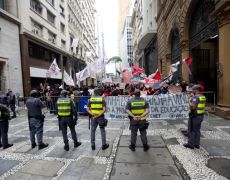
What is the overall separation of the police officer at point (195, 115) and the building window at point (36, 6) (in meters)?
22.3

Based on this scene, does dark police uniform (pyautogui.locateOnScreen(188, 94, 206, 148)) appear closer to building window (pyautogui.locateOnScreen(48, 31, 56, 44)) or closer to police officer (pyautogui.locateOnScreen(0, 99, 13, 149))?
police officer (pyautogui.locateOnScreen(0, 99, 13, 149))

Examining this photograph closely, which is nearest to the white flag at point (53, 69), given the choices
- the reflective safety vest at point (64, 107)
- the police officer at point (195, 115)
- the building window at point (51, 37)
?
the reflective safety vest at point (64, 107)

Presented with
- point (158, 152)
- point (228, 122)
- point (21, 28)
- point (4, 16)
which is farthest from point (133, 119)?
point (21, 28)

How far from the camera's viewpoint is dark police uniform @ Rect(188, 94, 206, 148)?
5.08 m

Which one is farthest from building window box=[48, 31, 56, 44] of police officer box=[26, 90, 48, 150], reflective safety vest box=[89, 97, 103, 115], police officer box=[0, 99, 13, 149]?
reflective safety vest box=[89, 97, 103, 115]

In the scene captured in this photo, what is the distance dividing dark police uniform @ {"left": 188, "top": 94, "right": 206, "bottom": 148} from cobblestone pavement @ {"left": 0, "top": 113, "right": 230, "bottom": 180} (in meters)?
0.29

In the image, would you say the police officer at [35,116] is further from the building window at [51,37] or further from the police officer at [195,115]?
the building window at [51,37]

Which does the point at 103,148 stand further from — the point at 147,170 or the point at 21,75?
the point at 21,75

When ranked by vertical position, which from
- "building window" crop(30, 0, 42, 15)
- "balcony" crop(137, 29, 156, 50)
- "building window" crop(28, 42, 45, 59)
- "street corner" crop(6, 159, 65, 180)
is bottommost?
"street corner" crop(6, 159, 65, 180)

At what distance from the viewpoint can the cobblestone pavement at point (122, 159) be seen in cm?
402

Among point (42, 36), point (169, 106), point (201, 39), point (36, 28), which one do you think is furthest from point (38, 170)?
point (42, 36)

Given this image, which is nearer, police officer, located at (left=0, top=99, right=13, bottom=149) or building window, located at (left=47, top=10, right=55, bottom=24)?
police officer, located at (left=0, top=99, right=13, bottom=149)

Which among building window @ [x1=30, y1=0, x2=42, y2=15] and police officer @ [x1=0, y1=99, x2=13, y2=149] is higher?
building window @ [x1=30, y1=0, x2=42, y2=15]

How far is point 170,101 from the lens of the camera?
7391 mm
